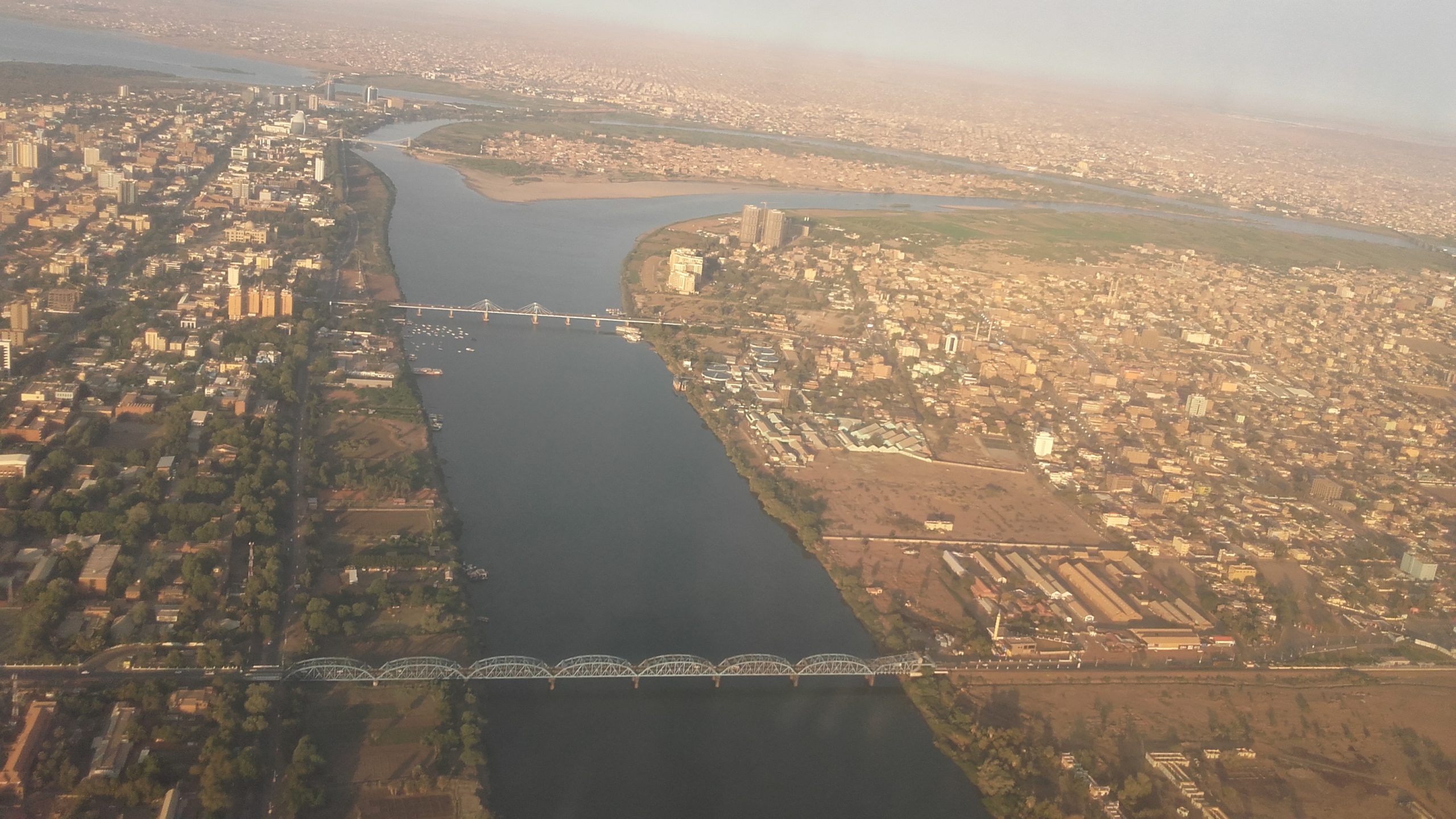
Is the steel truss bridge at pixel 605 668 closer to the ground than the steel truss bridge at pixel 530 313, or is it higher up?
closer to the ground

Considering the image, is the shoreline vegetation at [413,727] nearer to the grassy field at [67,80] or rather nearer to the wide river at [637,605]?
the wide river at [637,605]

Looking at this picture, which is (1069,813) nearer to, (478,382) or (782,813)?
(782,813)

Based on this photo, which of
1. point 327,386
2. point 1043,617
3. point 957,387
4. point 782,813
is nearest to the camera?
point 782,813

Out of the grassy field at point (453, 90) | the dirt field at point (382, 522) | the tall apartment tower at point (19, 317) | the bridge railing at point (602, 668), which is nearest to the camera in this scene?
the bridge railing at point (602, 668)

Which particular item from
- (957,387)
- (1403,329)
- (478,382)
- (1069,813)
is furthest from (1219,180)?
(1069,813)

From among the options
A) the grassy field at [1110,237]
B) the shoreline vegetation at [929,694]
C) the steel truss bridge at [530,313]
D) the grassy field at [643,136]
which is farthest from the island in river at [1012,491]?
the grassy field at [643,136]

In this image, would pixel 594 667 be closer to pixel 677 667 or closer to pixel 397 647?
pixel 677 667

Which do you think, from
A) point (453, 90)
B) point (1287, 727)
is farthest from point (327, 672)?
point (453, 90)
